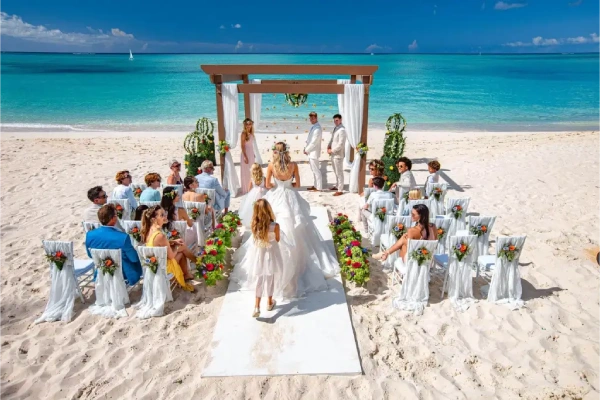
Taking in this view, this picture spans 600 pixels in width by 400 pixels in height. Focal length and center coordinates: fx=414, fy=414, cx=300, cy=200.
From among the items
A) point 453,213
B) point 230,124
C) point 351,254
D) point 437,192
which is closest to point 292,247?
point 351,254

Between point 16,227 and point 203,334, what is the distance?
5.81 m

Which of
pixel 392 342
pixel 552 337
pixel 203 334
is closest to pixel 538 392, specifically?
pixel 552 337

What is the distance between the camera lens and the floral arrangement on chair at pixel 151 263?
5.41 metres

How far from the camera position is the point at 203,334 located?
17.2ft

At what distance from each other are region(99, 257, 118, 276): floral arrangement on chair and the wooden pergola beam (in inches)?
224

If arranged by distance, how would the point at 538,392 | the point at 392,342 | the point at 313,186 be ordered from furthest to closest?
the point at 313,186
the point at 392,342
the point at 538,392

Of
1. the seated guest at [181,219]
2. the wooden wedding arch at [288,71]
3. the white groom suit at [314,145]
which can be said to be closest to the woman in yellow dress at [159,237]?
the seated guest at [181,219]

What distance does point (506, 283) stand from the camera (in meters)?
5.84

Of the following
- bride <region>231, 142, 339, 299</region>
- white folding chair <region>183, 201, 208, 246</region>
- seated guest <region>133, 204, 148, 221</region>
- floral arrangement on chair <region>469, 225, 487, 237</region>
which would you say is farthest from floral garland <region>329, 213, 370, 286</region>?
seated guest <region>133, 204, 148, 221</region>

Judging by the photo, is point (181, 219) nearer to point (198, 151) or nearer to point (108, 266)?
point (108, 266)

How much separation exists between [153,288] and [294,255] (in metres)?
1.97

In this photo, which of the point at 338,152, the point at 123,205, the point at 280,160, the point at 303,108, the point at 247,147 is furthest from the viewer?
the point at 303,108

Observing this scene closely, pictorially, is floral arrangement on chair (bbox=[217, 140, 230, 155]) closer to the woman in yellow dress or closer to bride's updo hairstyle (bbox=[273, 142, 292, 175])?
bride's updo hairstyle (bbox=[273, 142, 292, 175])

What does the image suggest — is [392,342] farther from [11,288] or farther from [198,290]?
[11,288]
